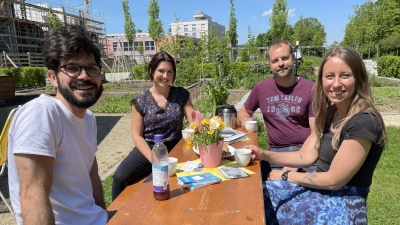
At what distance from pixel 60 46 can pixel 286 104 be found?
2266 millimetres

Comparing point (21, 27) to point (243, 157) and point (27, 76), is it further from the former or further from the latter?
point (243, 157)

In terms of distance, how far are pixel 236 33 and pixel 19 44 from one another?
2102cm

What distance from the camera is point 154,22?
2359 cm

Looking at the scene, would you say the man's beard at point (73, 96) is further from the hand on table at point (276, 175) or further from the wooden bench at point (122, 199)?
the hand on table at point (276, 175)

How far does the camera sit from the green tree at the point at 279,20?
17.2m

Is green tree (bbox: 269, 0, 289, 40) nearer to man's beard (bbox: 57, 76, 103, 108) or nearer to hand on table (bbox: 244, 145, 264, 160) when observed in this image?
hand on table (bbox: 244, 145, 264, 160)

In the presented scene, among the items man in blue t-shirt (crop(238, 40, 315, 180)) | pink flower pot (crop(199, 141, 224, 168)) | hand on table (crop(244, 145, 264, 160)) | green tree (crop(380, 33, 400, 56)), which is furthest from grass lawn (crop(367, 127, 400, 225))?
green tree (crop(380, 33, 400, 56))

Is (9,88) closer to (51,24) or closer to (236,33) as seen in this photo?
(51,24)

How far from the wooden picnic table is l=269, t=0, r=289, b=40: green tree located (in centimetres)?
1696

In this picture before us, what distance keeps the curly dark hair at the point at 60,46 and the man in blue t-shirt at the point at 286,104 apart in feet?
6.91

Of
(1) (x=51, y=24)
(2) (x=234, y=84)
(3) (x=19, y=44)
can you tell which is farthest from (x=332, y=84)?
(3) (x=19, y=44)

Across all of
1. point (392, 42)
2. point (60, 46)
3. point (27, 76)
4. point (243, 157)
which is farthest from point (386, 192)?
point (392, 42)

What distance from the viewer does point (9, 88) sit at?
751cm

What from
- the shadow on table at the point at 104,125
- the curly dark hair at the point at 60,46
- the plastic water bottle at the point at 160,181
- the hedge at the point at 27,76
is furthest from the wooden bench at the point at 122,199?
the hedge at the point at 27,76
